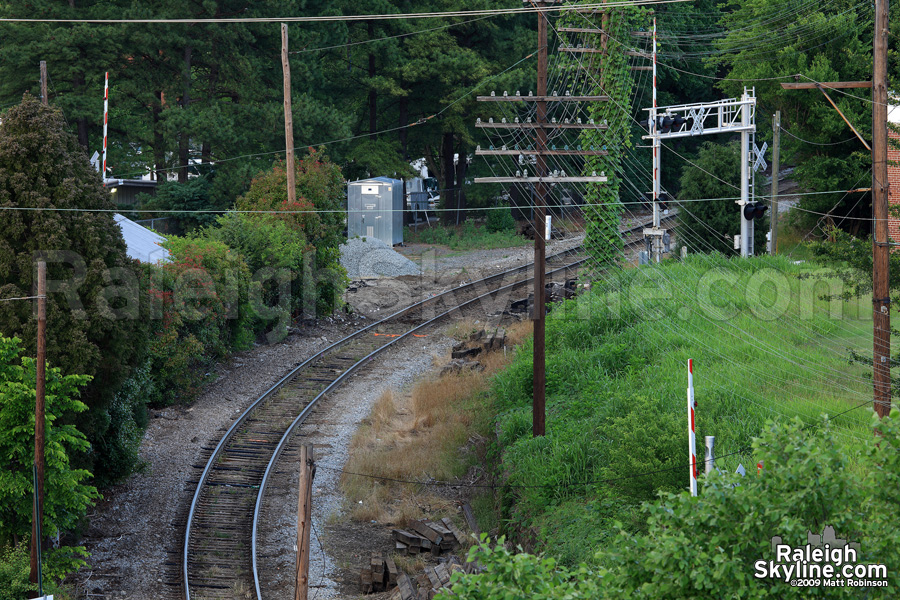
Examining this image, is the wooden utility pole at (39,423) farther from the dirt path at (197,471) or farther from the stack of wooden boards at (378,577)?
the stack of wooden boards at (378,577)

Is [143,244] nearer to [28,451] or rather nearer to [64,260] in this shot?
[64,260]

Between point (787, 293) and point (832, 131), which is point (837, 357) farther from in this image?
point (832, 131)

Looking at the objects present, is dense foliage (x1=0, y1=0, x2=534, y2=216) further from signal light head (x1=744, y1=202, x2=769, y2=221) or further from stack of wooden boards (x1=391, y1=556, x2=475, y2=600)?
stack of wooden boards (x1=391, y1=556, x2=475, y2=600)

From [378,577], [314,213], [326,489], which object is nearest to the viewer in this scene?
[378,577]

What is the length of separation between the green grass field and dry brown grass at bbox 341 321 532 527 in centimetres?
115

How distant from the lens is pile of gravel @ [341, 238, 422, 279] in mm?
34969

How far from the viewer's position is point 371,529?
15.9 m

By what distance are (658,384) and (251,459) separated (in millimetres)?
8636

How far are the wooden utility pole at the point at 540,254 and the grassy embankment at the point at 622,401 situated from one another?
0.65m

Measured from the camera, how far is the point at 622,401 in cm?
1498

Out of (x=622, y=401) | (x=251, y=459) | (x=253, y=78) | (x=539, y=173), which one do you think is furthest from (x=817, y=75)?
(x=251, y=459)

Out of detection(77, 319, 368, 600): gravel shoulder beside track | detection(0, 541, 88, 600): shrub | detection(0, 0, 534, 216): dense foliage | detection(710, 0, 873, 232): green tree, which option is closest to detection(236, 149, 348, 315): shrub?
detection(77, 319, 368, 600): gravel shoulder beside track

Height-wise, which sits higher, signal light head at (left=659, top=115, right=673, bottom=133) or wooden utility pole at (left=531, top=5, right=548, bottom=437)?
signal light head at (left=659, top=115, right=673, bottom=133)

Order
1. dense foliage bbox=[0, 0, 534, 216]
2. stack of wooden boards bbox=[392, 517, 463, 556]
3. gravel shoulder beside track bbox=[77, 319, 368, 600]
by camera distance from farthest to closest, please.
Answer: dense foliage bbox=[0, 0, 534, 216]
stack of wooden boards bbox=[392, 517, 463, 556]
gravel shoulder beside track bbox=[77, 319, 368, 600]
